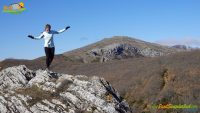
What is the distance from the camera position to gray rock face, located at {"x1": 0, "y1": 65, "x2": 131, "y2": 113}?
28.0 m

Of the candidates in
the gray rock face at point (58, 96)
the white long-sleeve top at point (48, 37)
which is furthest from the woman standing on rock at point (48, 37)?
the gray rock face at point (58, 96)

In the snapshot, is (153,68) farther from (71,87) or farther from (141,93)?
(71,87)

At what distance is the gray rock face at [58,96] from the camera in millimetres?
28016

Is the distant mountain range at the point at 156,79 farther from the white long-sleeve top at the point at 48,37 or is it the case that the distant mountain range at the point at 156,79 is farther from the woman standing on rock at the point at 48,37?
the white long-sleeve top at the point at 48,37

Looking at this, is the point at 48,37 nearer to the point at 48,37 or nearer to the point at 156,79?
the point at 48,37

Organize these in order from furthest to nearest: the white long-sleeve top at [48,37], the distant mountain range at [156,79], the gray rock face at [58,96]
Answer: the distant mountain range at [156,79] < the white long-sleeve top at [48,37] < the gray rock face at [58,96]

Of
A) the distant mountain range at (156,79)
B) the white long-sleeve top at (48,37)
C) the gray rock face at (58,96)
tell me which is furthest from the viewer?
the distant mountain range at (156,79)

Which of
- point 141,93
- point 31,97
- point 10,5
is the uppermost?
point 10,5

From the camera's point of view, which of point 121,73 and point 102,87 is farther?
point 121,73

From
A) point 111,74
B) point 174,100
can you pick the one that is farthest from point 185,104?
point 111,74

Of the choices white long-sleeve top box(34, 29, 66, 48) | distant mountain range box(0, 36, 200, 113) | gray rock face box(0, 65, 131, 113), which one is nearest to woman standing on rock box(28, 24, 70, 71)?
white long-sleeve top box(34, 29, 66, 48)

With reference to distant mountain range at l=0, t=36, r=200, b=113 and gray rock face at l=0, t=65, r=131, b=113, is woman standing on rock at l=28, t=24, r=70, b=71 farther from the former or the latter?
distant mountain range at l=0, t=36, r=200, b=113

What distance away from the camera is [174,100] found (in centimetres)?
6284

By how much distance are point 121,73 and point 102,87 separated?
180 feet
